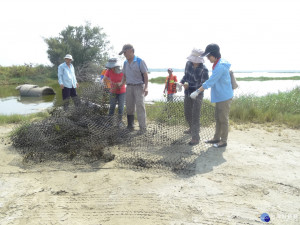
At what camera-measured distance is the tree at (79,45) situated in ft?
93.6

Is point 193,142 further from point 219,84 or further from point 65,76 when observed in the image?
point 65,76

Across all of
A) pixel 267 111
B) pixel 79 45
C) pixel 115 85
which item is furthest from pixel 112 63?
pixel 79 45

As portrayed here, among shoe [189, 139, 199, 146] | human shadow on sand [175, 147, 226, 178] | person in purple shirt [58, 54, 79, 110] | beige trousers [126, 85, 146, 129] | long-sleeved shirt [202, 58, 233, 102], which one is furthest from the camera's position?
person in purple shirt [58, 54, 79, 110]

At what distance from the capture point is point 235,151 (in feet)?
13.1

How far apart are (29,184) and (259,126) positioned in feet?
17.1

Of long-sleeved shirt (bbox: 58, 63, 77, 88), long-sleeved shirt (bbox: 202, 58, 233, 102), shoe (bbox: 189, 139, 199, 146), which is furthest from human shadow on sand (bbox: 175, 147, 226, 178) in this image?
long-sleeved shirt (bbox: 58, 63, 77, 88)

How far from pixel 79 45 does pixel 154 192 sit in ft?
95.7

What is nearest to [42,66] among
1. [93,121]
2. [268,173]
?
[93,121]

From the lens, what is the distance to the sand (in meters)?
2.22

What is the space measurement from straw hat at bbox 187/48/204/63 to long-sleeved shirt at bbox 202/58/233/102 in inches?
14.7

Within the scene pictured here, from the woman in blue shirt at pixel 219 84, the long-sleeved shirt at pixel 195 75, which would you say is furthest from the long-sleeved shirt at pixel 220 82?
the long-sleeved shirt at pixel 195 75

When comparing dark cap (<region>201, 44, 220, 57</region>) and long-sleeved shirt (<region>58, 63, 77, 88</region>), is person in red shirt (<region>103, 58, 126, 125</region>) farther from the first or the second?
dark cap (<region>201, 44, 220, 57</region>)

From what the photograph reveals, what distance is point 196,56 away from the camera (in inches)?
160

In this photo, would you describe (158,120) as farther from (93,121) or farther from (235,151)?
(235,151)
